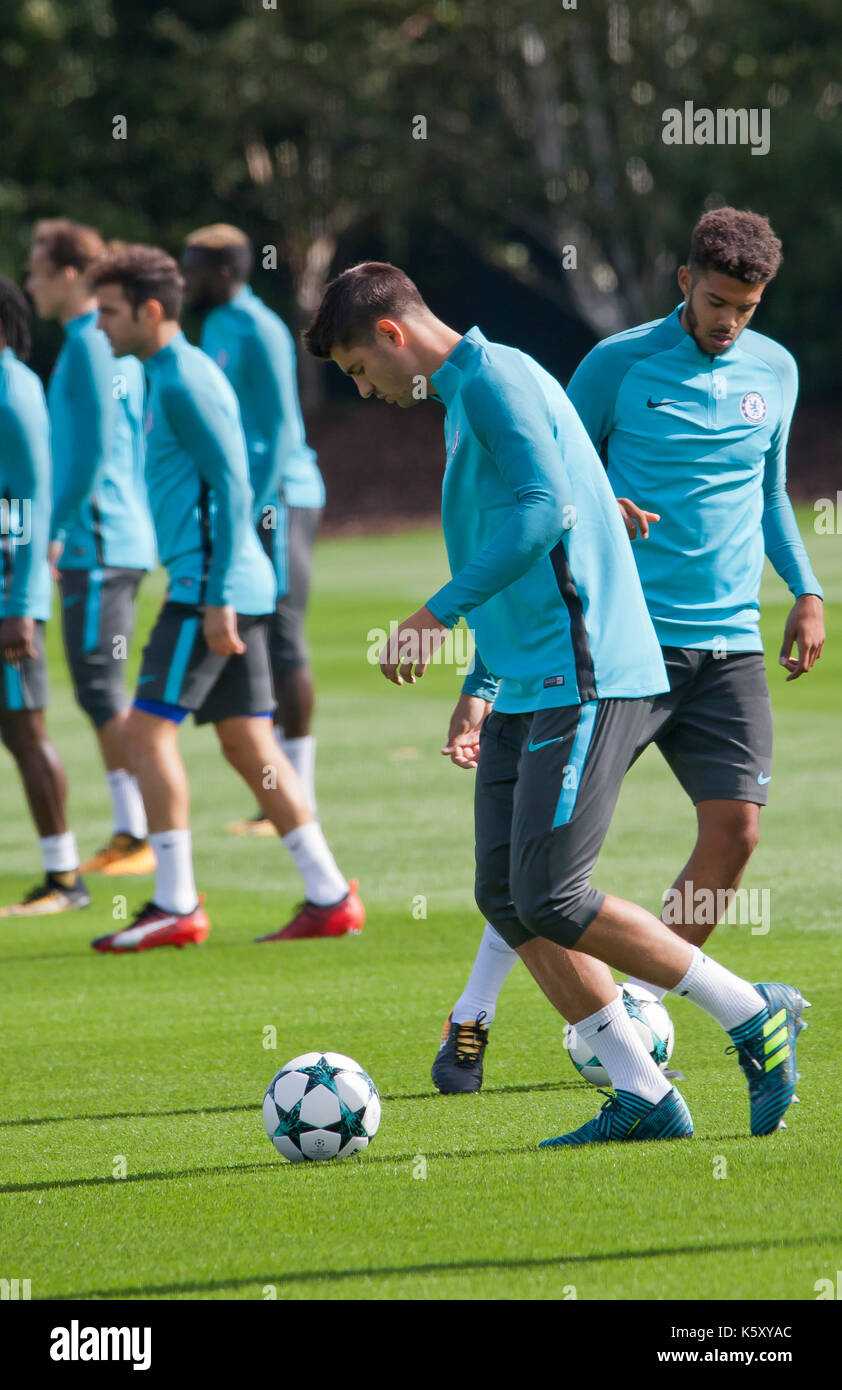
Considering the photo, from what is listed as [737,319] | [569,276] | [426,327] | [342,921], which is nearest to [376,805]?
[342,921]

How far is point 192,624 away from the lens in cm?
754

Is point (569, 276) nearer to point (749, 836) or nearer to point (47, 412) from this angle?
point (47, 412)

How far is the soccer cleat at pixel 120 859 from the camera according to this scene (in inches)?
379

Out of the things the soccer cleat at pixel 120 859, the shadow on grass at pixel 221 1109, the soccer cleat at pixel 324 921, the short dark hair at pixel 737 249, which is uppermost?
the short dark hair at pixel 737 249

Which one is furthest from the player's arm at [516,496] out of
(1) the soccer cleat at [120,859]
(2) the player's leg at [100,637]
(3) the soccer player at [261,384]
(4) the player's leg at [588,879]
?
(1) the soccer cleat at [120,859]

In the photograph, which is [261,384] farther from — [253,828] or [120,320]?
[253,828]

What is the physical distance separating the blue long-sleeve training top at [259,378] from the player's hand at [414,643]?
506 centimetres

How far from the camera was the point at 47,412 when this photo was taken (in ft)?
28.2

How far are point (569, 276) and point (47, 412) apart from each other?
115 ft

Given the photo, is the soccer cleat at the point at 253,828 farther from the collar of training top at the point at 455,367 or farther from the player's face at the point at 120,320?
the collar of training top at the point at 455,367

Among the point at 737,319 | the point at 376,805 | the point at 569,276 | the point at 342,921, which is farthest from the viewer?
the point at 569,276

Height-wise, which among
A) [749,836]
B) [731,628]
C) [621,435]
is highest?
[621,435]

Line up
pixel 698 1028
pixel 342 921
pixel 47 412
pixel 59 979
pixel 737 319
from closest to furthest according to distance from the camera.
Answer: pixel 737 319 → pixel 698 1028 → pixel 59 979 → pixel 342 921 → pixel 47 412

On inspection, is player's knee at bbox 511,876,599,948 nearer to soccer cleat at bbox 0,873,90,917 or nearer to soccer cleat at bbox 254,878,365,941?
soccer cleat at bbox 254,878,365,941
